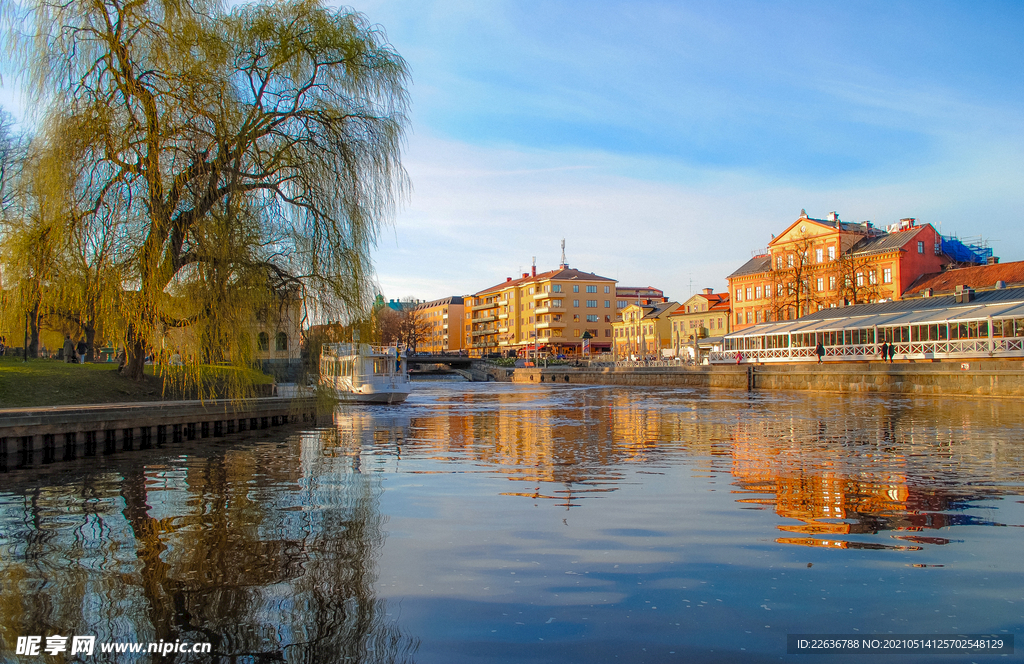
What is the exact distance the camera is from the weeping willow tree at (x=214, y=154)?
1708cm

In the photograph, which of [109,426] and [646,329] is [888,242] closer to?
[646,329]

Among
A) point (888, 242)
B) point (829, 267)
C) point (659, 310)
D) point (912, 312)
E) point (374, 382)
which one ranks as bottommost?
point (374, 382)

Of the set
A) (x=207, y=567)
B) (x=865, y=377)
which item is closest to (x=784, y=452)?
(x=207, y=567)

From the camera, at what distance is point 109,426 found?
20.8 m

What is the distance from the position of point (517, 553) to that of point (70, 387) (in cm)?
2342

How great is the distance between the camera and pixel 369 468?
1747 centimetres

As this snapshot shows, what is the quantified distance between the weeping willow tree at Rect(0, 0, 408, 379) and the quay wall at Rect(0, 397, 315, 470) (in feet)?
9.29

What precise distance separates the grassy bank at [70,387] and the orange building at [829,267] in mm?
64843

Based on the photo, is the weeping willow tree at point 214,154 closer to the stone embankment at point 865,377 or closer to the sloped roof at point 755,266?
the stone embankment at point 865,377

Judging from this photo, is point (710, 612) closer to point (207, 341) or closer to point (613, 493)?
point (613, 493)

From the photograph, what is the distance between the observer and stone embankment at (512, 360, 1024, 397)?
41.8 metres

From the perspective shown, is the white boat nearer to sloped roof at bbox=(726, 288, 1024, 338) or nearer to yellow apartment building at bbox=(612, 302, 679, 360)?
sloped roof at bbox=(726, 288, 1024, 338)

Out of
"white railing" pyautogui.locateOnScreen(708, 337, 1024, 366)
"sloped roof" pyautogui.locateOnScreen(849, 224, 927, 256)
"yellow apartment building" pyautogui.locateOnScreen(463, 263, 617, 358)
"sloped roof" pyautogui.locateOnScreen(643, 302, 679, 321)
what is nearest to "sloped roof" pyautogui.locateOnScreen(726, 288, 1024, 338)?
"white railing" pyautogui.locateOnScreen(708, 337, 1024, 366)

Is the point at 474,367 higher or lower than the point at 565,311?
lower
